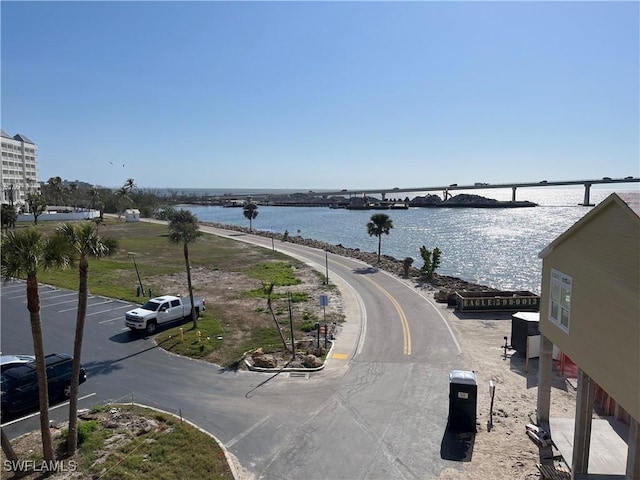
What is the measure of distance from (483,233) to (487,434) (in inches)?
3998

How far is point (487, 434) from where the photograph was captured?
571 inches

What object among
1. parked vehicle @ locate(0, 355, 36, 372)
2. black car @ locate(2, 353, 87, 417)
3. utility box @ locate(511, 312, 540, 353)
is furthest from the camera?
utility box @ locate(511, 312, 540, 353)

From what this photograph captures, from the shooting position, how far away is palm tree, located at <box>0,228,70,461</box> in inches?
433

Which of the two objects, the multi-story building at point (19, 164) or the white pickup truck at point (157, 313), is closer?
the white pickup truck at point (157, 313)

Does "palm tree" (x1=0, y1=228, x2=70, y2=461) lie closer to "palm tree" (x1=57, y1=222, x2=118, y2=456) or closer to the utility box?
"palm tree" (x1=57, y1=222, x2=118, y2=456)

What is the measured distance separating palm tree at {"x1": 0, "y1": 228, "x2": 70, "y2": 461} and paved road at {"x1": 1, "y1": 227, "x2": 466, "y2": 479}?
3.84 metres

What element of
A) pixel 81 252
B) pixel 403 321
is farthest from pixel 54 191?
pixel 81 252

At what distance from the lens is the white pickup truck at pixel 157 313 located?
2445 cm

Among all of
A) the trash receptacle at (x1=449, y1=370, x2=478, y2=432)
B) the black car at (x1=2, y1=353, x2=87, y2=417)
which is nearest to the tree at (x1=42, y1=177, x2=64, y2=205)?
the black car at (x1=2, y1=353, x2=87, y2=417)

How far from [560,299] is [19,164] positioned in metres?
169

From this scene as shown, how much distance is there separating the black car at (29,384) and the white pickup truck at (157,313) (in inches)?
260

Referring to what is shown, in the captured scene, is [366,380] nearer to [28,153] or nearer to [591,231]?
[591,231]

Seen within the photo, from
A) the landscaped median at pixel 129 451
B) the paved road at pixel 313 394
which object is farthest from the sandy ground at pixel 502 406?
the landscaped median at pixel 129 451

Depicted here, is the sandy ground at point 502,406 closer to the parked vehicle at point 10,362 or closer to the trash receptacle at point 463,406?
the trash receptacle at point 463,406
